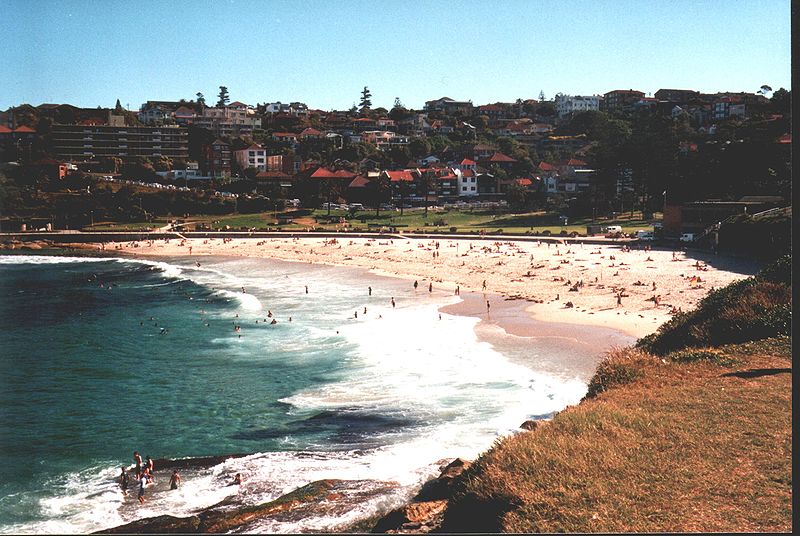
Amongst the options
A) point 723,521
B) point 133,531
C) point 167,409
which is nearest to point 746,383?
point 723,521

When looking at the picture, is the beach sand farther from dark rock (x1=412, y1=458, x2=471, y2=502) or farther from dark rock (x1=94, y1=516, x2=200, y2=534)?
dark rock (x1=94, y1=516, x2=200, y2=534)

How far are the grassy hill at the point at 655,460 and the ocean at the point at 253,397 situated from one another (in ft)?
14.4

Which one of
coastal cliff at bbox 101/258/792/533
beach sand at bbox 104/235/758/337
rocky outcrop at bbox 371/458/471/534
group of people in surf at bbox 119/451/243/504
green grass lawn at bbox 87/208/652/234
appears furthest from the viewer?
green grass lawn at bbox 87/208/652/234

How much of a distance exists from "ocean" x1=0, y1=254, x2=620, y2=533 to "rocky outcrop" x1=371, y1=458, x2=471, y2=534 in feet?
3.32

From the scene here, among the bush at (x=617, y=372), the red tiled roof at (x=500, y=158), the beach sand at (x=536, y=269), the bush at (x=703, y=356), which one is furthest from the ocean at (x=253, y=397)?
the red tiled roof at (x=500, y=158)

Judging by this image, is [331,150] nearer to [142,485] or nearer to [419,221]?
[419,221]

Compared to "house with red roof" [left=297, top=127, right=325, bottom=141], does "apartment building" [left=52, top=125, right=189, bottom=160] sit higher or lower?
A: lower

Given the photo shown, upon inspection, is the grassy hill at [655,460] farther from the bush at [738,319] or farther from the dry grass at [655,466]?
the bush at [738,319]

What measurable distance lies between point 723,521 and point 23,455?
775 inches

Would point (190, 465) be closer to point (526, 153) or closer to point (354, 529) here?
point (354, 529)

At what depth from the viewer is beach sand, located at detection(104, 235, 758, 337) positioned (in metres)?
38.6

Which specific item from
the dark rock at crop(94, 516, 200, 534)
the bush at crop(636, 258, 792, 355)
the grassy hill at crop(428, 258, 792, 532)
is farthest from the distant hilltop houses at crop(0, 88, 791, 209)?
the dark rock at crop(94, 516, 200, 534)

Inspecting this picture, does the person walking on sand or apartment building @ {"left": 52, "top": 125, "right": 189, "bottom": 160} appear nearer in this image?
the person walking on sand

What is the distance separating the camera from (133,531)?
51.4 ft
